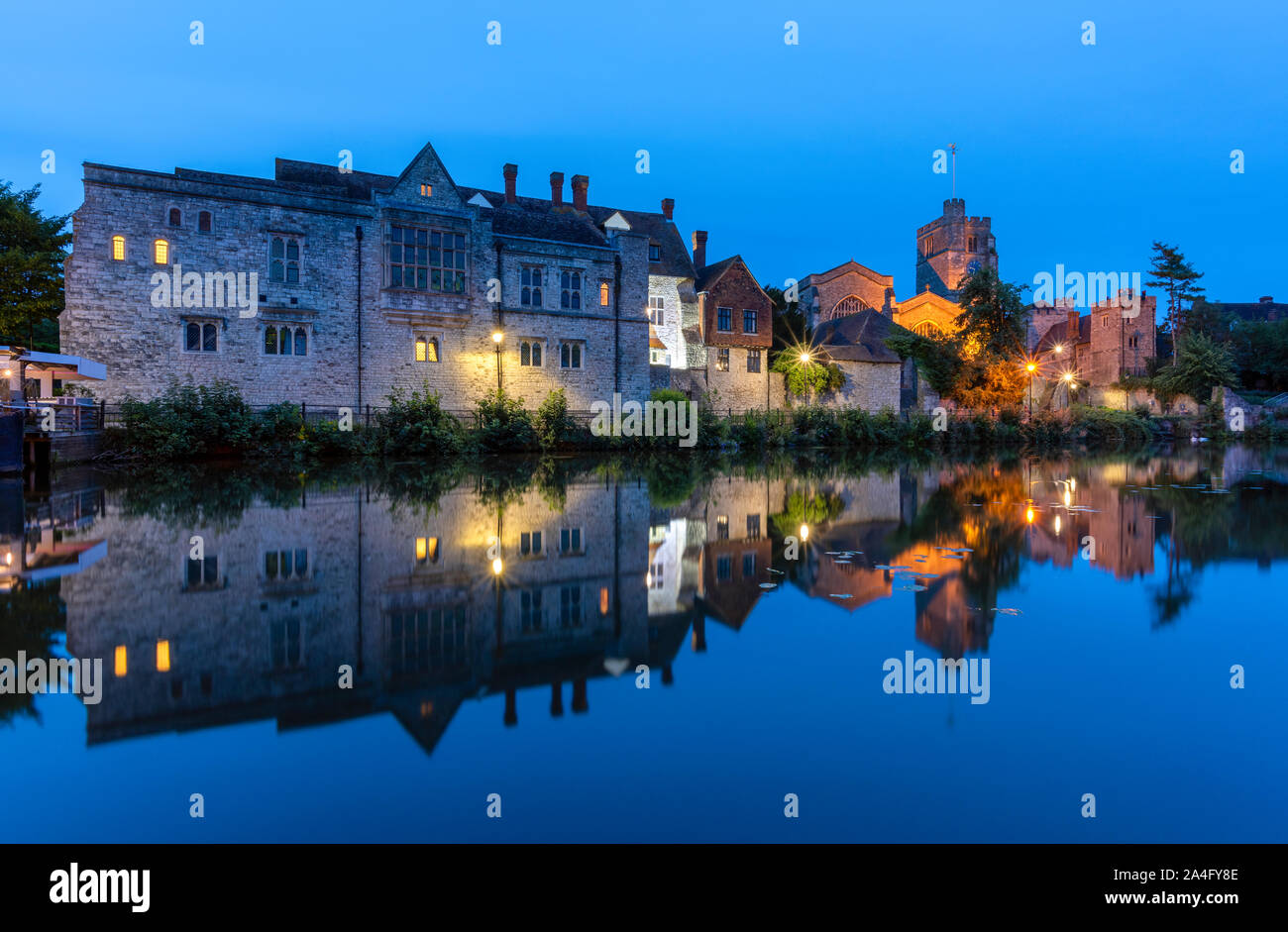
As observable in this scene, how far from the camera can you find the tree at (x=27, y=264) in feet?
132

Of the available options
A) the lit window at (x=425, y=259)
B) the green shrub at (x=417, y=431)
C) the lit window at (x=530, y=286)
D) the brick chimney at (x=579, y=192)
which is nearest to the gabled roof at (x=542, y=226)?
the lit window at (x=530, y=286)

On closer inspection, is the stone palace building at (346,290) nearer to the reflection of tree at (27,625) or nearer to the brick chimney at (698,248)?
→ the brick chimney at (698,248)

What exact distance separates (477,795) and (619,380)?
34.6 meters

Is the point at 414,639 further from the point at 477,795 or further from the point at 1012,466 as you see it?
the point at 1012,466

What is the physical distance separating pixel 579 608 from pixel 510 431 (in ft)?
85.8

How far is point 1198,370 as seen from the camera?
5378cm

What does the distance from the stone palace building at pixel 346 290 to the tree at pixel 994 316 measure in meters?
20.1

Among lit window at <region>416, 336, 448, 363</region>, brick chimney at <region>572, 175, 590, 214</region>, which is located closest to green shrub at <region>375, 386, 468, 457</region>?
lit window at <region>416, 336, 448, 363</region>

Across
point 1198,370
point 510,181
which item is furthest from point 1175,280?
point 510,181

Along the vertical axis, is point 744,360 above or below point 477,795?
above

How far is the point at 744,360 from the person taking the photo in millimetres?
43750
